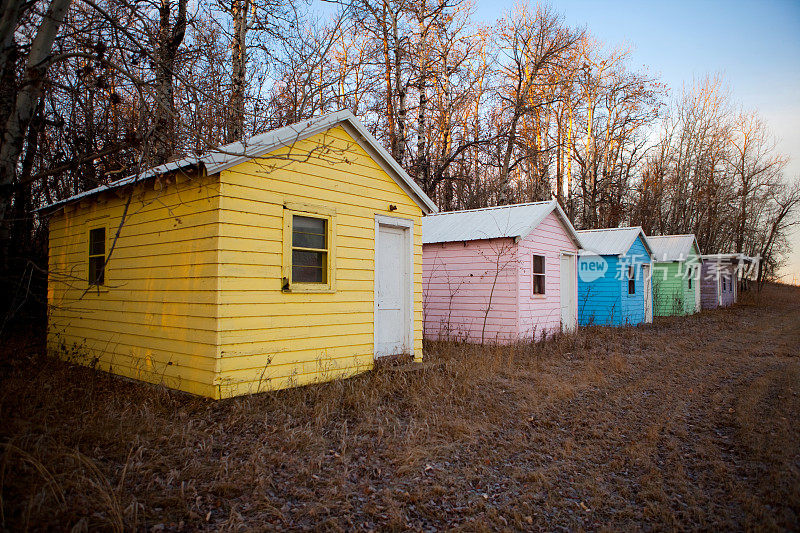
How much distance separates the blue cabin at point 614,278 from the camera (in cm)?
1827

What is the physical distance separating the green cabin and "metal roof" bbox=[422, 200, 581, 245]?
11813 millimetres

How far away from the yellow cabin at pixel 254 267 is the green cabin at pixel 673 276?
63.3 feet

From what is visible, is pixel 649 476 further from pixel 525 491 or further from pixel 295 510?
pixel 295 510

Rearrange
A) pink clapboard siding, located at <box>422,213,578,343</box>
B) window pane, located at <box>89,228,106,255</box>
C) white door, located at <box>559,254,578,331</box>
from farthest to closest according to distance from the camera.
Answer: white door, located at <box>559,254,578,331</box>
pink clapboard siding, located at <box>422,213,578,343</box>
window pane, located at <box>89,228,106,255</box>

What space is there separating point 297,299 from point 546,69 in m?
20.9

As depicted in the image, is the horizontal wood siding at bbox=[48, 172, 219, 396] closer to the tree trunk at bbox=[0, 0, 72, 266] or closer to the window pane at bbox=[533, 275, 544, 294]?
the tree trunk at bbox=[0, 0, 72, 266]

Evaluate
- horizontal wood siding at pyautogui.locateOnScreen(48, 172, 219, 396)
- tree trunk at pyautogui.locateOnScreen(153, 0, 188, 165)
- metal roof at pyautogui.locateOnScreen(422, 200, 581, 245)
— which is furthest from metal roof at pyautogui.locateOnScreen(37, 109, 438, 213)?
metal roof at pyautogui.locateOnScreen(422, 200, 581, 245)

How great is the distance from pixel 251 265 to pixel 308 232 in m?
1.22

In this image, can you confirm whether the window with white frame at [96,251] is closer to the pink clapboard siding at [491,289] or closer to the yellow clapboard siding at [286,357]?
the yellow clapboard siding at [286,357]

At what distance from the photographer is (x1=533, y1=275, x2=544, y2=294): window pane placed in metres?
13.7

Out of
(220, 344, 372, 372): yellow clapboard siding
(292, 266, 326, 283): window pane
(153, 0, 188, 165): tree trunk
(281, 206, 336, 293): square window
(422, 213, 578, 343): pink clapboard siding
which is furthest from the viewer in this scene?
(422, 213, 578, 343): pink clapboard siding

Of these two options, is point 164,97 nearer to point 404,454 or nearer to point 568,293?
point 404,454

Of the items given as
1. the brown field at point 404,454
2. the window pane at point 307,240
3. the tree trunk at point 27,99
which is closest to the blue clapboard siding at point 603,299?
the brown field at point 404,454

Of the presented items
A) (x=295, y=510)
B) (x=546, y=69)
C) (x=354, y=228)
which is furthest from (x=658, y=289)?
(x=295, y=510)
